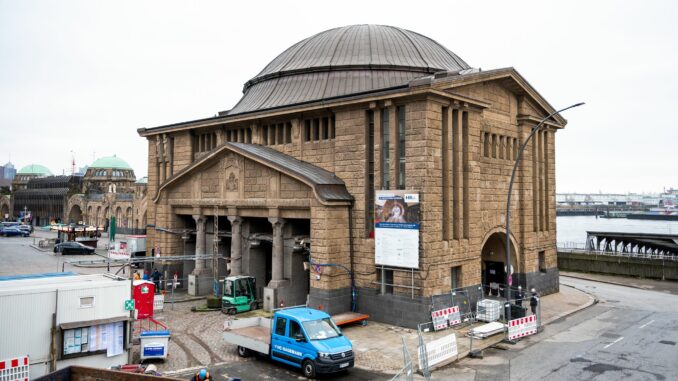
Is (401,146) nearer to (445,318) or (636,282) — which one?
(445,318)

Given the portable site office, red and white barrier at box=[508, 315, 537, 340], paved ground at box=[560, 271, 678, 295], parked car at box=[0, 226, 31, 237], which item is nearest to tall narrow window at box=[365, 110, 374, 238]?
red and white barrier at box=[508, 315, 537, 340]

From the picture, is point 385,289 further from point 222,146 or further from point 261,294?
point 222,146

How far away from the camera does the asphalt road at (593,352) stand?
1802 centimetres

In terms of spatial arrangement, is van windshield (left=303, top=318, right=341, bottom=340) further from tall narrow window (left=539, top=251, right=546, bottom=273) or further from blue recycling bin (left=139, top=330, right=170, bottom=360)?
tall narrow window (left=539, top=251, right=546, bottom=273)

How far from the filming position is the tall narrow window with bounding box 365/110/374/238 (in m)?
26.9

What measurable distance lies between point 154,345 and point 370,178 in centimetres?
1321

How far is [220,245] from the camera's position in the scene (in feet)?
114

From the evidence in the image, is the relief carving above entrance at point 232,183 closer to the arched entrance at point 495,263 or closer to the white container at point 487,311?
the white container at point 487,311

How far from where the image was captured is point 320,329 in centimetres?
1847

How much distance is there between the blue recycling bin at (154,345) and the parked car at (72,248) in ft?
153

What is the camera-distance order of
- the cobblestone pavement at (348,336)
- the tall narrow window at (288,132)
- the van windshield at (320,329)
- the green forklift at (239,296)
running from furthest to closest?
the tall narrow window at (288,132)
the green forklift at (239,296)
the cobblestone pavement at (348,336)
the van windshield at (320,329)

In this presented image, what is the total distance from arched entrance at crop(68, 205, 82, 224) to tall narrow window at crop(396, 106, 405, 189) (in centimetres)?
10415

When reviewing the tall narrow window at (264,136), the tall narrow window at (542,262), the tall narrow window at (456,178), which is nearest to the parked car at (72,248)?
the tall narrow window at (264,136)

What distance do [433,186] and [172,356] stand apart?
45.0 feet
